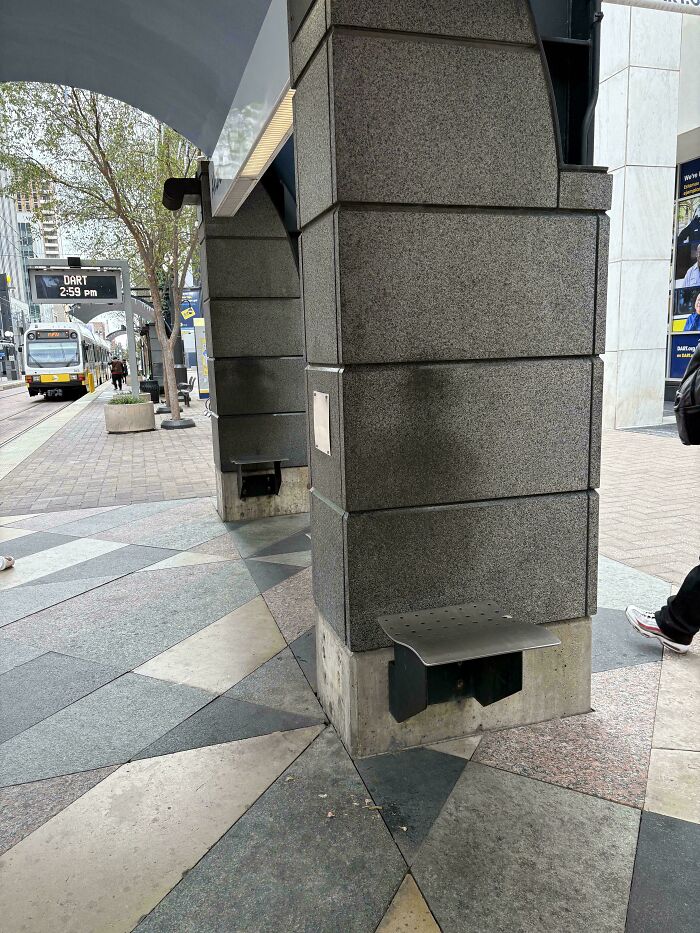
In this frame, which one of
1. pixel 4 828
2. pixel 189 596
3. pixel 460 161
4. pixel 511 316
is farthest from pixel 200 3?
pixel 4 828

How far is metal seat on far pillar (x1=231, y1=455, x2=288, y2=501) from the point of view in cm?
741

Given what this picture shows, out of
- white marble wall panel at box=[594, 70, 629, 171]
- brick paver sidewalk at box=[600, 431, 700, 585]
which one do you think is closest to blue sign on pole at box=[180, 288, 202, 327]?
white marble wall panel at box=[594, 70, 629, 171]

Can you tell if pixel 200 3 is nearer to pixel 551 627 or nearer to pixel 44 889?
pixel 551 627

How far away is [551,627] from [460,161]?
2119 mm

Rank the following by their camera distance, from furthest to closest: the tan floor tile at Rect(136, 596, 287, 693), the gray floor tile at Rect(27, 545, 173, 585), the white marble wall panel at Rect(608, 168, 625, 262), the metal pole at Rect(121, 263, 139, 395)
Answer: the metal pole at Rect(121, 263, 139, 395) → the white marble wall panel at Rect(608, 168, 625, 262) → the gray floor tile at Rect(27, 545, 173, 585) → the tan floor tile at Rect(136, 596, 287, 693)

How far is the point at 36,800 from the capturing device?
285cm

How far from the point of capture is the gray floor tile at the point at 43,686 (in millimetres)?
3527

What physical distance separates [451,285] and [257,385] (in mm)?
4891

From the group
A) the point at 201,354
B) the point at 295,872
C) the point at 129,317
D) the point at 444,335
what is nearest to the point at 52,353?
the point at 201,354

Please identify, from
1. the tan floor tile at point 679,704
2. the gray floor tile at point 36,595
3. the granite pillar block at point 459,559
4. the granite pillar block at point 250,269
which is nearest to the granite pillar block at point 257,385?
the granite pillar block at point 250,269

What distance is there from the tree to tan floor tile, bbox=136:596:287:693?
39.8 ft

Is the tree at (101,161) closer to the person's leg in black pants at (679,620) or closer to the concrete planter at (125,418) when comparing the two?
the concrete planter at (125,418)

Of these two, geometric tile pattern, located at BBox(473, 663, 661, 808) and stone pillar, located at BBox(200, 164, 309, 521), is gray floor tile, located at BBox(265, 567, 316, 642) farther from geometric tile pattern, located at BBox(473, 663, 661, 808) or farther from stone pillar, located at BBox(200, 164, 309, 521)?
stone pillar, located at BBox(200, 164, 309, 521)

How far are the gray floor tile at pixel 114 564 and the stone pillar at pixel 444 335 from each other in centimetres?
323
